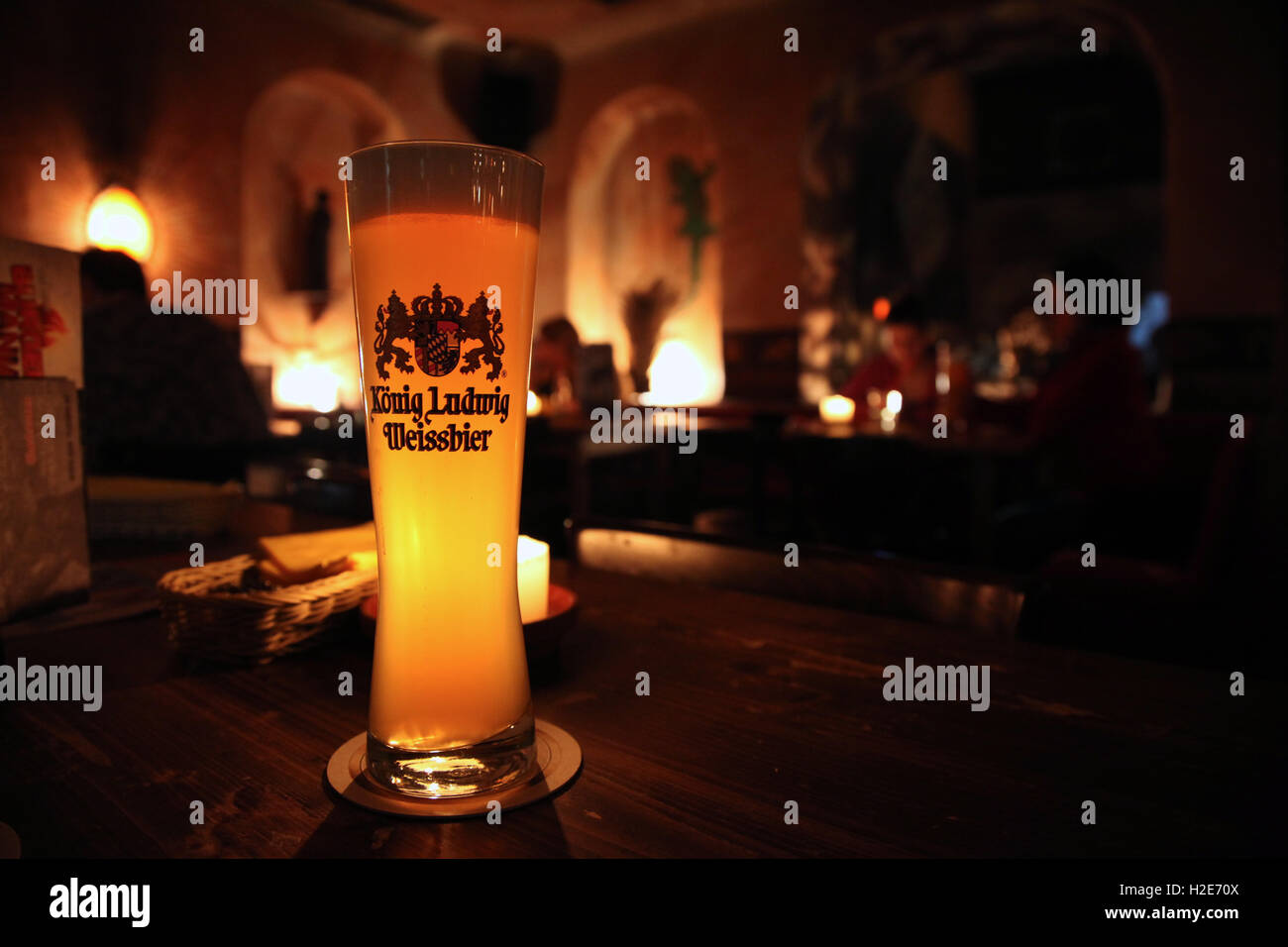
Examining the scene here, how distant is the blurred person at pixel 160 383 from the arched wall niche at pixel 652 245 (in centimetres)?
480

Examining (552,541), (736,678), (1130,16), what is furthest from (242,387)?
(1130,16)

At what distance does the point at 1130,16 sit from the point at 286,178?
20.8ft

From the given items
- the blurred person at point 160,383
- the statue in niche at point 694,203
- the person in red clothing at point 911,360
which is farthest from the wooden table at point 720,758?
the statue in niche at point 694,203

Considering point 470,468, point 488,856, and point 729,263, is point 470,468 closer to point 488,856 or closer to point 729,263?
point 488,856

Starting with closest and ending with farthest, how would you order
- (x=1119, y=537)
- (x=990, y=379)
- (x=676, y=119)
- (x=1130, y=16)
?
(x=1119, y=537) < (x=1130, y=16) < (x=676, y=119) < (x=990, y=379)

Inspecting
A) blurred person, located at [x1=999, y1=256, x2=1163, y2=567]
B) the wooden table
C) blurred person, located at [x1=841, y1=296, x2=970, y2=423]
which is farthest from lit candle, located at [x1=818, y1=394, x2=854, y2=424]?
the wooden table

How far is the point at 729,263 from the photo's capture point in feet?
22.9

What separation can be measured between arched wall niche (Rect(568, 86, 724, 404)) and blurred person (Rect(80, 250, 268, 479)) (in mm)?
4795

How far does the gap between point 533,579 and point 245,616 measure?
0.80 feet

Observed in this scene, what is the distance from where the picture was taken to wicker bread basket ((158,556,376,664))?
716 mm

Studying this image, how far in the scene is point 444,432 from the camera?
1.73 ft

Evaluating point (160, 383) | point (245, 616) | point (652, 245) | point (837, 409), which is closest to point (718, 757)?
point (245, 616)

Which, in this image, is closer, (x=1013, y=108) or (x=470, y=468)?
(x=470, y=468)

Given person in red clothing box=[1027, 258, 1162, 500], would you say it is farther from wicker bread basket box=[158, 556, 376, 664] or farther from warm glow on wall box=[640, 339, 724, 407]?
warm glow on wall box=[640, 339, 724, 407]
